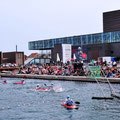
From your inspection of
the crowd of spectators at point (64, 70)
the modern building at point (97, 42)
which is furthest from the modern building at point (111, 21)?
the crowd of spectators at point (64, 70)

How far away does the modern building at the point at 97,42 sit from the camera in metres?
118

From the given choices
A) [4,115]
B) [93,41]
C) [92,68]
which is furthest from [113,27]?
[4,115]

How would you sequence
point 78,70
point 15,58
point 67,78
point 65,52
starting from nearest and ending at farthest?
point 65,52 → point 78,70 → point 67,78 → point 15,58

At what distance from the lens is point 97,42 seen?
12925cm

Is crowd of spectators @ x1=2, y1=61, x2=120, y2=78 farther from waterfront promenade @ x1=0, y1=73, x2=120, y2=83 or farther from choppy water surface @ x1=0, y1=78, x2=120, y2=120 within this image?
choppy water surface @ x1=0, y1=78, x2=120, y2=120

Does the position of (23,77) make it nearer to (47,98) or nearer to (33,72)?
(33,72)

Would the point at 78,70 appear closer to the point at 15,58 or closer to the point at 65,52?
the point at 65,52

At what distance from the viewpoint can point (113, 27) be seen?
164 metres

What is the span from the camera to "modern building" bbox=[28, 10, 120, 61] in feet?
385

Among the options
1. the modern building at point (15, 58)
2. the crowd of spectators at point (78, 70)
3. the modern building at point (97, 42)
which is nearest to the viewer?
the crowd of spectators at point (78, 70)

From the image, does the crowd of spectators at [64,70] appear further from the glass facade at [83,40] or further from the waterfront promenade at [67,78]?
the glass facade at [83,40]

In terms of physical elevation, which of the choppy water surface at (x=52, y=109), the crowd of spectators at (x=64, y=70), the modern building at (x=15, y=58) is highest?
the modern building at (x=15, y=58)

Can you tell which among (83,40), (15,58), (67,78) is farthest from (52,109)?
(15,58)

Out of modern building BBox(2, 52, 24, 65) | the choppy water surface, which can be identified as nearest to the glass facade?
modern building BBox(2, 52, 24, 65)
